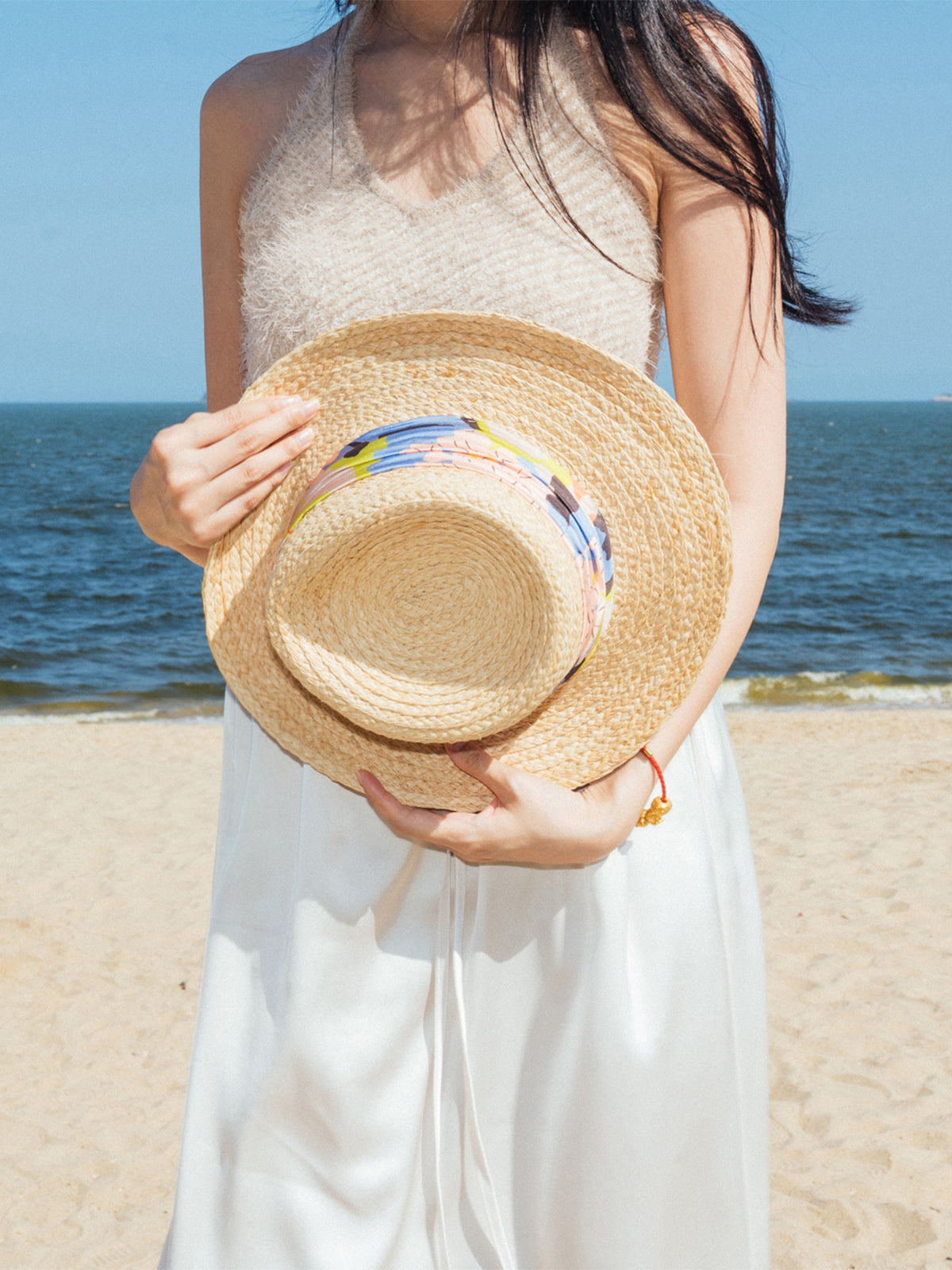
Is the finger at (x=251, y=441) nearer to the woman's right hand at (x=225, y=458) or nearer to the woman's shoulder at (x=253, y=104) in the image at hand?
the woman's right hand at (x=225, y=458)

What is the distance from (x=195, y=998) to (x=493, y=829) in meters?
4.29

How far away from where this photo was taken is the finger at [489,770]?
1.16 m

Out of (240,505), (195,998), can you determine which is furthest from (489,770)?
(195,998)

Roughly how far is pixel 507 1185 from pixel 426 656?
666 mm

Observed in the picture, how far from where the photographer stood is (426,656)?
4.09ft

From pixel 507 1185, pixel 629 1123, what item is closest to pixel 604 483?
pixel 629 1123

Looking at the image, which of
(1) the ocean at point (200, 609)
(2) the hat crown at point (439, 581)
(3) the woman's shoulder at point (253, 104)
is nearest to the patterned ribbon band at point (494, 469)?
(2) the hat crown at point (439, 581)

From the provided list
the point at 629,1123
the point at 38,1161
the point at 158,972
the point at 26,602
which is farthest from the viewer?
the point at 26,602

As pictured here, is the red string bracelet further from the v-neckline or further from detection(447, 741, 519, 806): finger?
the v-neckline

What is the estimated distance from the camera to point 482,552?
1.20 m

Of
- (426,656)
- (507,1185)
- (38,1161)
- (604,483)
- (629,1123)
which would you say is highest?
(604,483)

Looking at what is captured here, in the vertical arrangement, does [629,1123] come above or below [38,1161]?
above

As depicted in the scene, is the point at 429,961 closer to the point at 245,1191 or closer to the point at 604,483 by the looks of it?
the point at 245,1191

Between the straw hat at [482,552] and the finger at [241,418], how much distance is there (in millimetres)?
29
